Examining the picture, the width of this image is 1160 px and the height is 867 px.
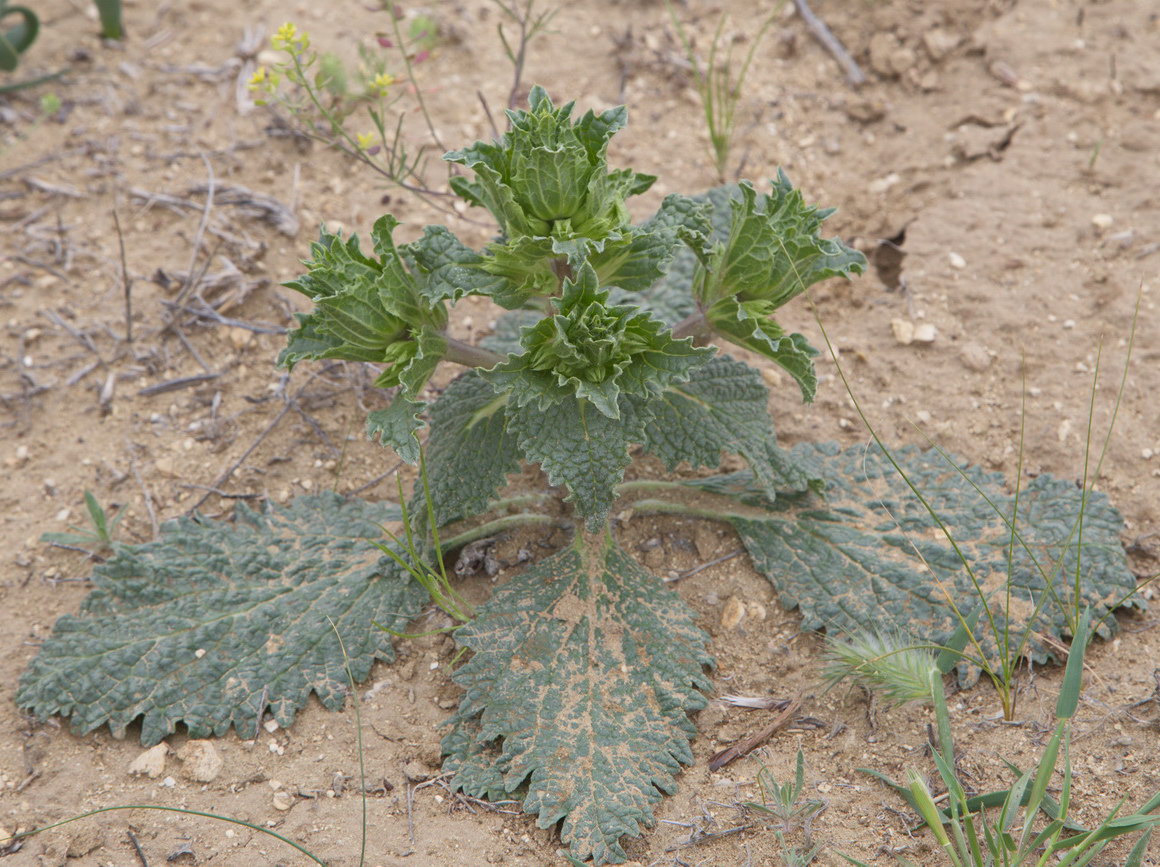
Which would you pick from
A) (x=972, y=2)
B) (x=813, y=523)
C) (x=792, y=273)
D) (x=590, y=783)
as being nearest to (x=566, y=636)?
(x=590, y=783)

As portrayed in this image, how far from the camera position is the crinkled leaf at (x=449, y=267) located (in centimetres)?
274

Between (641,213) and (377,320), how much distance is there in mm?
1817

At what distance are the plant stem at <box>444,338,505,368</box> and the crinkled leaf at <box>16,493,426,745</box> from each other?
0.59 meters

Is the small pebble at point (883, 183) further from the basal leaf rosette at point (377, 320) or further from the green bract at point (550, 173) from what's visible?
the basal leaf rosette at point (377, 320)

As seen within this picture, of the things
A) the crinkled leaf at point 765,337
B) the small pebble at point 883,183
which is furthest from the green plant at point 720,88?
the crinkled leaf at point 765,337

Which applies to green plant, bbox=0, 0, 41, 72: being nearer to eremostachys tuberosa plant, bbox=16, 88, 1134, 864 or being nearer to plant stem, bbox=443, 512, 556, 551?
eremostachys tuberosa plant, bbox=16, 88, 1134, 864

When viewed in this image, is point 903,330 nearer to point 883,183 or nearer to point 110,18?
point 883,183

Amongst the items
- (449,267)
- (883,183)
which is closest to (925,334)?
(883,183)

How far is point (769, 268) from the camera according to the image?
2.81 metres

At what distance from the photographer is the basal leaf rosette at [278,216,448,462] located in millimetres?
2668

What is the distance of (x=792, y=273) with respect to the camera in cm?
283

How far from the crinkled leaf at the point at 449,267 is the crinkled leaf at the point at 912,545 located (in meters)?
1.03

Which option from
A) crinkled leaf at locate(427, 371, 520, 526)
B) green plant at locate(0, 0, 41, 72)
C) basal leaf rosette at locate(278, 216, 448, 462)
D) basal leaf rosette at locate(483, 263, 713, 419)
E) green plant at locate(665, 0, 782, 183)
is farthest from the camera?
green plant at locate(0, 0, 41, 72)

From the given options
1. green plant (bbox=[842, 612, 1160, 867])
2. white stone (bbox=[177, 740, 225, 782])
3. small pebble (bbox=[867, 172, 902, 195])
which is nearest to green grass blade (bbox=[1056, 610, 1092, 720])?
green plant (bbox=[842, 612, 1160, 867])
